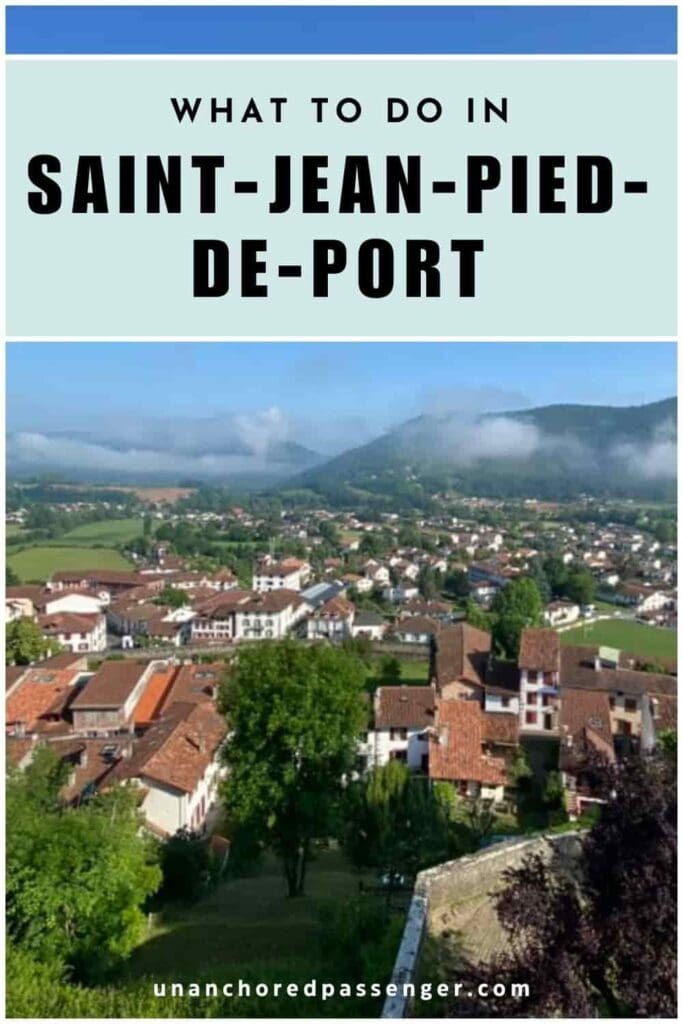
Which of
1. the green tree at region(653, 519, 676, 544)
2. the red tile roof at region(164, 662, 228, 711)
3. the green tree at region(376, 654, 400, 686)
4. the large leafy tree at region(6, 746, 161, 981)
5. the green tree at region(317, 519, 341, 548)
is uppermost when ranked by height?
the green tree at region(653, 519, 676, 544)

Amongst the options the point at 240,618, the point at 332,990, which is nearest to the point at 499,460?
the point at 240,618

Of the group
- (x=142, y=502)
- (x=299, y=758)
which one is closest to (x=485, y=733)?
(x=299, y=758)

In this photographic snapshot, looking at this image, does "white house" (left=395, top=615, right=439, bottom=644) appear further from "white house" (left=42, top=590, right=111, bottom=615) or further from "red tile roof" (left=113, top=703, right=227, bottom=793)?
"red tile roof" (left=113, top=703, right=227, bottom=793)

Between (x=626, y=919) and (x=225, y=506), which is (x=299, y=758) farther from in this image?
(x=225, y=506)

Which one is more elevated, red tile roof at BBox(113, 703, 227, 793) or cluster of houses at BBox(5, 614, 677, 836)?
red tile roof at BBox(113, 703, 227, 793)

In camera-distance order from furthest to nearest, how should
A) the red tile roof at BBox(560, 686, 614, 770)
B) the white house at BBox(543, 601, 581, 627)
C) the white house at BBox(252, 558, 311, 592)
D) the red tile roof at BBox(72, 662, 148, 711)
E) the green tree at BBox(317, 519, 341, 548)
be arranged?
the green tree at BBox(317, 519, 341, 548) → the white house at BBox(252, 558, 311, 592) → the white house at BBox(543, 601, 581, 627) → the red tile roof at BBox(72, 662, 148, 711) → the red tile roof at BBox(560, 686, 614, 770)

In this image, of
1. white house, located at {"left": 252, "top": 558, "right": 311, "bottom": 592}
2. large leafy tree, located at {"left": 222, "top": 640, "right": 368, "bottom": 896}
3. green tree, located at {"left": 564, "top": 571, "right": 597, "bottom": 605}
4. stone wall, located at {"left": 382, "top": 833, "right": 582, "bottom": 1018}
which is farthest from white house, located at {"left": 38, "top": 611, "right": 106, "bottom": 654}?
stone wall, located at {"left": 382, "top": 833, "right": 582, "bottom": 1018}

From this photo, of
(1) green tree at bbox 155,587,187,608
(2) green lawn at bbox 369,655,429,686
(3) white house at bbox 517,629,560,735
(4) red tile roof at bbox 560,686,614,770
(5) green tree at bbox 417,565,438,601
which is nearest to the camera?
(4) red tile roof at bbox 560,686,614,770
